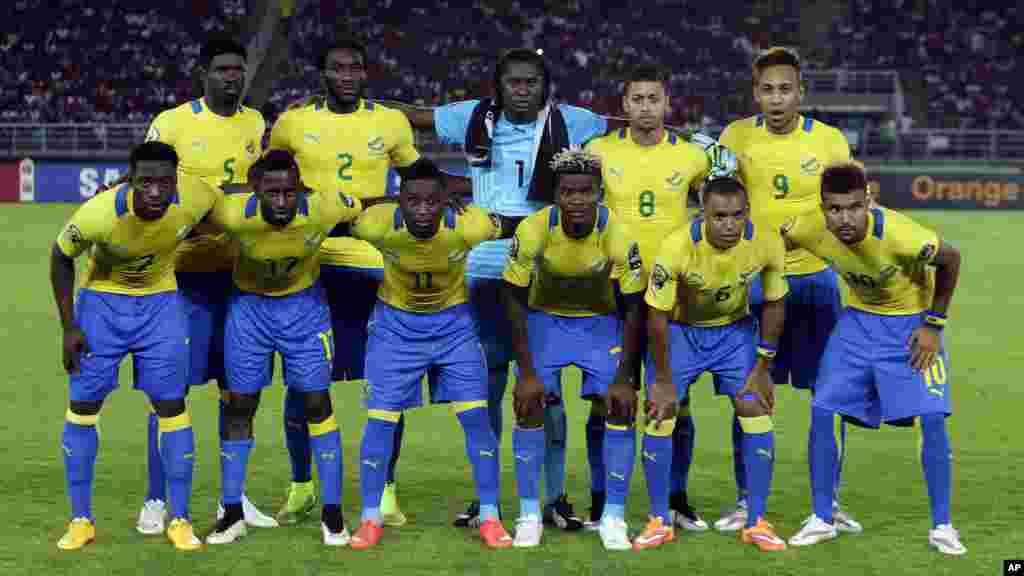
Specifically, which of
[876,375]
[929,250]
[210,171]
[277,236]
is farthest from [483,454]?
[929,250]

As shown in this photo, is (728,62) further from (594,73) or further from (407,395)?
(407,395)

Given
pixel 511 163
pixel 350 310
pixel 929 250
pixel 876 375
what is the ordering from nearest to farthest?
1. pixel 929 250
2. pixel 876 375
3. pixel 511 163
4. pixel 350 310

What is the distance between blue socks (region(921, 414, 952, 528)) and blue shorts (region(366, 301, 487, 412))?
2.17 meters

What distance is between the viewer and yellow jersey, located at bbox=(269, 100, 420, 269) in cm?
779

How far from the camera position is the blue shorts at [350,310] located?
26.2 feet

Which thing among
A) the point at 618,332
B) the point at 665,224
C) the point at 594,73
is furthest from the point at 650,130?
the point at 594,73

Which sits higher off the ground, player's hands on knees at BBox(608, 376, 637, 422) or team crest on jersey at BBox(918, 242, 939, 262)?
team crest on jersey at BBox(918, 242, 939, 262)

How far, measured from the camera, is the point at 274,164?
697 centimetres

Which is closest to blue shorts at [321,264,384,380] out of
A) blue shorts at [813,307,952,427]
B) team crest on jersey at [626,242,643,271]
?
team crest on jersey at [626,242,643,271]

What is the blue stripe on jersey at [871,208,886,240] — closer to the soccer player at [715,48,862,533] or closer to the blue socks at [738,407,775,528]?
the soccer player at [715,48,862,533]

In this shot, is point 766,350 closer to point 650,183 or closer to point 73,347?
point 650,183

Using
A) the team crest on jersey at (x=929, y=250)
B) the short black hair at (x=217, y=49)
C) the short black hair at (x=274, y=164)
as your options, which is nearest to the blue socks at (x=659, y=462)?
the team crest on jersey at (x=929, y=250)

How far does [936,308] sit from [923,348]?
0.20 meters

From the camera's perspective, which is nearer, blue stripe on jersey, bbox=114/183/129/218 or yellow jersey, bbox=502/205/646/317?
blue stripe on jersey, bbox=114/183/129/218
